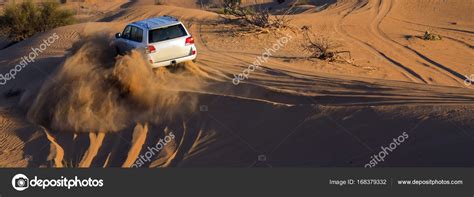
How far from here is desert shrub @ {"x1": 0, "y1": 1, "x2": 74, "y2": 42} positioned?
27734mm

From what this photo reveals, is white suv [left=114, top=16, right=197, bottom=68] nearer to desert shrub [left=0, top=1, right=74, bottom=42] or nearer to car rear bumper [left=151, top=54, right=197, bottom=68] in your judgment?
car rear bumper [left=151, top=54, right=197, bottom=68]

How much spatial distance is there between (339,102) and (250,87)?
2456 millimetres

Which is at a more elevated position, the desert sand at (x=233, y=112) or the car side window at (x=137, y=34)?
the car side window at (x=137, y=34)

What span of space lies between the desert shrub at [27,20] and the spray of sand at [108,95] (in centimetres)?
1391

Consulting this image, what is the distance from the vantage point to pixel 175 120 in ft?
41.7

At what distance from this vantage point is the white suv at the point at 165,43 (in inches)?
583

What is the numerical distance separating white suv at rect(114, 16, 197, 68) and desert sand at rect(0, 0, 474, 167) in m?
0.36

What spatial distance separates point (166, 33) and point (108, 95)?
222cm

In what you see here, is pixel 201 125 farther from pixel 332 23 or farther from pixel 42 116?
pixel 332 23

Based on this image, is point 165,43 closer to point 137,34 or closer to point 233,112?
point 137,34

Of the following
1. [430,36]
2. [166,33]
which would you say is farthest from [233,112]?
[430,36]

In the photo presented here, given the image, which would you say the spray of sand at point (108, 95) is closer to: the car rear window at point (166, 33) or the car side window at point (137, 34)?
the car rear window at point (166, 33)

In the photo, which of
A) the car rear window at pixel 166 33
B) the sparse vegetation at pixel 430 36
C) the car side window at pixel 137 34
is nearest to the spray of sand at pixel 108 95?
the car rear window at pixel 166 33

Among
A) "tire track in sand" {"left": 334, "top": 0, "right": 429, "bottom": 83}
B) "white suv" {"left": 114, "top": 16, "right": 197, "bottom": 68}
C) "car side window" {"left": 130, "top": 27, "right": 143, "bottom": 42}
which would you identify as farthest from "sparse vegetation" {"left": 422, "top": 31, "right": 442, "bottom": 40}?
"car side window" {"left": 130, "top": 27, "right": 143, "bottom": 42}
